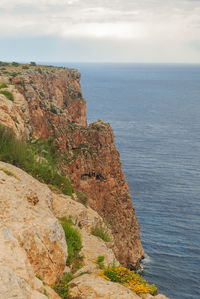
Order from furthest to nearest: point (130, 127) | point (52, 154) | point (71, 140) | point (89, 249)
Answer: point (130, 127)
point (71, 140)
point (52, 154)
point (89, 249)

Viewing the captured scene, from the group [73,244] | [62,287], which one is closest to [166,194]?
[73,244]

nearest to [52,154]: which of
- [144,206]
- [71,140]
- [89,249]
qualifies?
[71,140]

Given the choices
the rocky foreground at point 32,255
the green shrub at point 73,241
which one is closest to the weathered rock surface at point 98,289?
the rocky foreground at point 32,255

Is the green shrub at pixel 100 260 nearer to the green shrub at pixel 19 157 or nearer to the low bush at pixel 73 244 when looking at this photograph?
the low bush at pixel 73 244

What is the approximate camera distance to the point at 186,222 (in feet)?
219

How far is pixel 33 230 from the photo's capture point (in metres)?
11.7

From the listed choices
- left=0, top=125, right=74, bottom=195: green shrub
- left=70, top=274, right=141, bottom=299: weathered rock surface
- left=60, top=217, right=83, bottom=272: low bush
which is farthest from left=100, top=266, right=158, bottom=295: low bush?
left=0, top=125, right=74, bottom=195: green shrub

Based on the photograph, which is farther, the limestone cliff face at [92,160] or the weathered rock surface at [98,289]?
the limestone cliff face at [92,160]

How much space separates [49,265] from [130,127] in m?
133

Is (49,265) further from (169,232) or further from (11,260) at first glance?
(169,232)

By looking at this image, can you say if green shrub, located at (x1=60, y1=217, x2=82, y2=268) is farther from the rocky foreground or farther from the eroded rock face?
the eroded rock face

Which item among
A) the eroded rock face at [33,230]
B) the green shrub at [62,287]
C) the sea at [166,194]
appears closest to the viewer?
the eroded rock face at [33,230]

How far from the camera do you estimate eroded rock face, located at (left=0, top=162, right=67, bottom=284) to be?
11.4m

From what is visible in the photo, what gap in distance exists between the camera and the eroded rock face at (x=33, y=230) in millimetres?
11430
